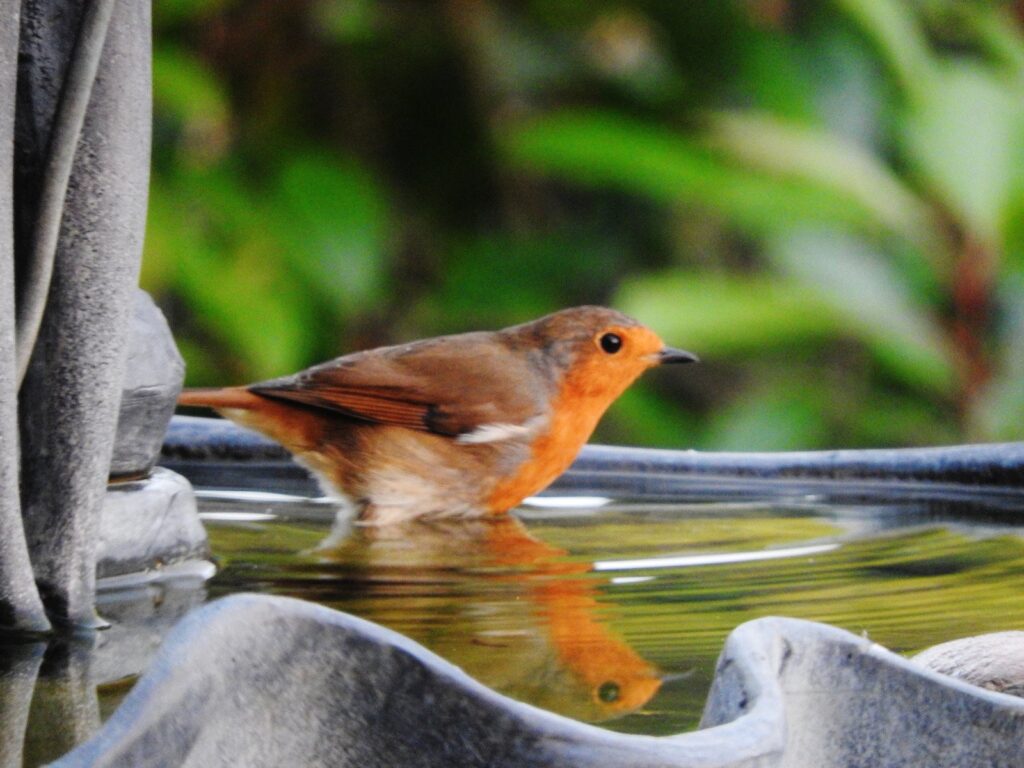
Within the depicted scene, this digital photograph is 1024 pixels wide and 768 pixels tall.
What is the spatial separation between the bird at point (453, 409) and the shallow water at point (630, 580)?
0.20m

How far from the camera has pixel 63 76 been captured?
143cm

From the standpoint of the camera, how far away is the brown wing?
308 cm

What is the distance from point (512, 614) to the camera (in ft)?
5.42

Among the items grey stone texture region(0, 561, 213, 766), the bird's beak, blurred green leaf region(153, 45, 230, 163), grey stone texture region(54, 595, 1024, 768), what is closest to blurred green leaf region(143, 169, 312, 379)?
blurred green leaf region(153, 45, 230, 163)

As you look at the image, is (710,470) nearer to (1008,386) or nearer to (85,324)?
(85,324)

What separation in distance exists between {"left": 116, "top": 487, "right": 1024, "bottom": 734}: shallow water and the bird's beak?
54cm

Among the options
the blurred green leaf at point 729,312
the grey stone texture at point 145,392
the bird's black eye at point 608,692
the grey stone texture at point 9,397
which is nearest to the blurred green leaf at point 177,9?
the blurred green leaf at point 729,312

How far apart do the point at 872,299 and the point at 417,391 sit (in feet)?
5.32

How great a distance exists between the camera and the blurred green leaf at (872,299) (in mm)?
4230

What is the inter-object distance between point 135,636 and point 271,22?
3.80m

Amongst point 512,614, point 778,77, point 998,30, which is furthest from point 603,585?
point 998,30

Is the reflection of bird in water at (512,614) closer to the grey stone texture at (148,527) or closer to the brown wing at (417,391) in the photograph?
the grey stone texture at (148,527)

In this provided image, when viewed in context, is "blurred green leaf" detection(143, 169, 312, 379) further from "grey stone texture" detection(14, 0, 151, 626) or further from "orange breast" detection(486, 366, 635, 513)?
"grey stone texture" detection(14, 0, 151, 626)

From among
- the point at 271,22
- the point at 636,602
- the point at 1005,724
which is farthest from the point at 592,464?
the point at 271,22
